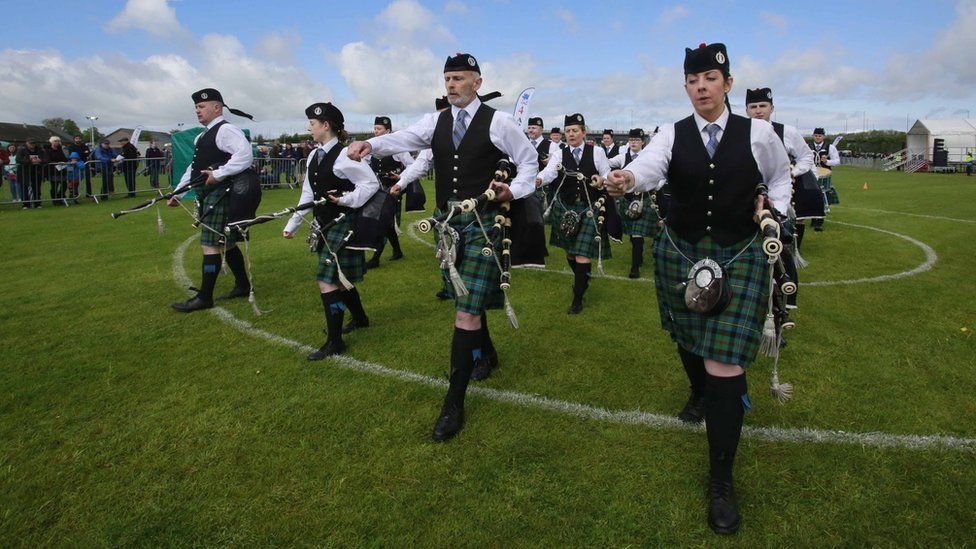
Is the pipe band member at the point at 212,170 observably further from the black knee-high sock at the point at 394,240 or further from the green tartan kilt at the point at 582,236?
the green tartan kilt at the point at 582,236

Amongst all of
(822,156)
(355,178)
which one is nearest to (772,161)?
(355,178)

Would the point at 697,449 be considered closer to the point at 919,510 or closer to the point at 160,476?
the point at 919,510

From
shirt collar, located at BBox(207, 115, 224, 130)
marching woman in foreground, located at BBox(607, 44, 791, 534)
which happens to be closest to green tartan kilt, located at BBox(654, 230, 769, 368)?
marching woman in foreground, located at BBox(607, 44, 791, 534)

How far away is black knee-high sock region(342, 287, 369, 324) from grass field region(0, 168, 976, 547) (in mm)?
226

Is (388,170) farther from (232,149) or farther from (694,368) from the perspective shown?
(694,368)

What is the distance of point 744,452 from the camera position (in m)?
3.48

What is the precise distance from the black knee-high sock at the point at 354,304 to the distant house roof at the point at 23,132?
67.9 m

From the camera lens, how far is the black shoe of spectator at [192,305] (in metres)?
6.41

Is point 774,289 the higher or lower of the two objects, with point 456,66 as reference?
lower

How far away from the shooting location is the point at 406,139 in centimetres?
412

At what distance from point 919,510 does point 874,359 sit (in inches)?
91.1

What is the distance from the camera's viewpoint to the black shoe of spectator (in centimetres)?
641

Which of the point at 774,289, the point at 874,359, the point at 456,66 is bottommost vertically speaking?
the point at 874,359

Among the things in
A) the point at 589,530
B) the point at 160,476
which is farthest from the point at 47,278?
the point at 589,530
